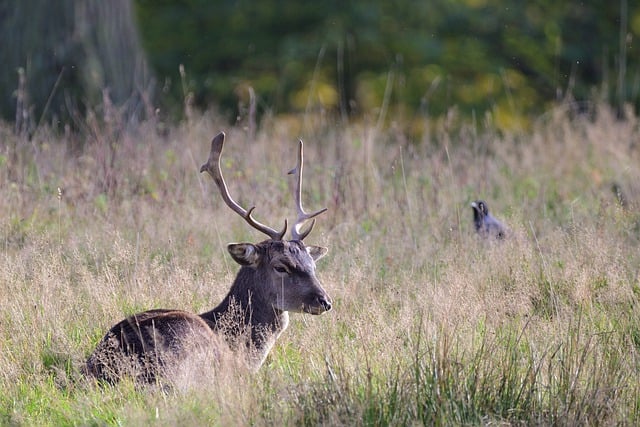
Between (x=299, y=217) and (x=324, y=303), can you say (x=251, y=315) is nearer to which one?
(x=324, y=303)

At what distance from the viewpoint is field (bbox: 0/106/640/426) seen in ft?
17.3

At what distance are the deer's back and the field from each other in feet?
0.41

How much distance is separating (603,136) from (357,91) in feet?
32.1

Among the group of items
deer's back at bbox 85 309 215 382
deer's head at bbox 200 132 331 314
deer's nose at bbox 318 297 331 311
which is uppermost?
deer's head at bbox 200 132 331 314

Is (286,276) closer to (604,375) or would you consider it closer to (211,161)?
(211,161)

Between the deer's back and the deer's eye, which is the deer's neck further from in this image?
the deer's back

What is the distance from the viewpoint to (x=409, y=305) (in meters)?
6.95

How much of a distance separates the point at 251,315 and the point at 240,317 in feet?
0.27

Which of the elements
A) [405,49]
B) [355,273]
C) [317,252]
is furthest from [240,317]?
[405,49]

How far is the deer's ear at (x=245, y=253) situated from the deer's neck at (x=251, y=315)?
7cm

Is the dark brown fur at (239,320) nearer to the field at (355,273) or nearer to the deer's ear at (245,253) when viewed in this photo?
the deer's ear at (245,253)

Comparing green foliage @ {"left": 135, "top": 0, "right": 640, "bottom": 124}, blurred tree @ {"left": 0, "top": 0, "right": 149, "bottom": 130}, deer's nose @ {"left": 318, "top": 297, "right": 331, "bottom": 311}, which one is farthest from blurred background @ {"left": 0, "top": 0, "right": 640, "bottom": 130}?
deer's nose @ {"left": 318, "top": 297, "right": 331, "bottom": 311}

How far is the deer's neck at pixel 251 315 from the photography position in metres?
6.45

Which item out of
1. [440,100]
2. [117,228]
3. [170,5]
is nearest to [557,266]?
[117,228]
